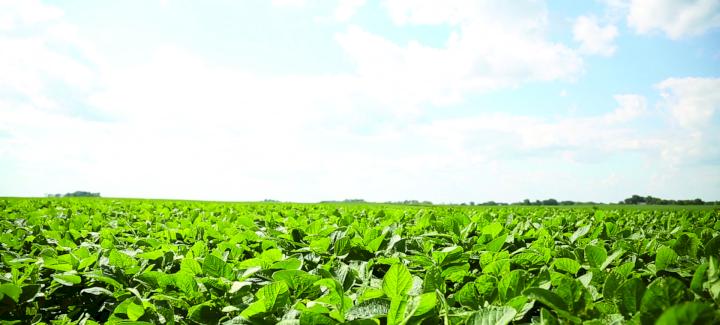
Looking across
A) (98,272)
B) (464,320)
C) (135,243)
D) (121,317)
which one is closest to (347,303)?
(464,320)

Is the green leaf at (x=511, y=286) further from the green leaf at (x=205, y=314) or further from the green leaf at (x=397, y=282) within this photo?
the green leaf at (x=205, y=314)

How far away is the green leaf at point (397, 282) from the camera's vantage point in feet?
4.45

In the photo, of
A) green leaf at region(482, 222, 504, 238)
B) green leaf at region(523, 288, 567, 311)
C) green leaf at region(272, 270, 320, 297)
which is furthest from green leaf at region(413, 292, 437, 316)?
green leaf at region(482, 222, 504, 238)

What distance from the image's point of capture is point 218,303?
1542mm

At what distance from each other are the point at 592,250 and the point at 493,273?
50cm

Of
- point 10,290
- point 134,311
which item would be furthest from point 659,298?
point 10,290

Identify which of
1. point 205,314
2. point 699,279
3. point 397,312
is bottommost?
point 205,314

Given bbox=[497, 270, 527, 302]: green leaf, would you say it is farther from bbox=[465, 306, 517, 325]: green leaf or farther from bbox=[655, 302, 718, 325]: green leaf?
bbox=[655, 302, 718, 325]: green leaf

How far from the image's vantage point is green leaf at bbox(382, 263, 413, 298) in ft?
4.45

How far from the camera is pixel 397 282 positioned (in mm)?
1364

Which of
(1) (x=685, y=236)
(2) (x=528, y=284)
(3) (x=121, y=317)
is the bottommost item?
→ (3) (x=121, y=317)

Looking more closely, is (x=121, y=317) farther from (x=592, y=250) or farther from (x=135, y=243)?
(x=592, y=250)

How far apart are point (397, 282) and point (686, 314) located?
789mm

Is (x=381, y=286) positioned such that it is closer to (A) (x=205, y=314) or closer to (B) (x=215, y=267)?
(A) (x=205, y=314)
